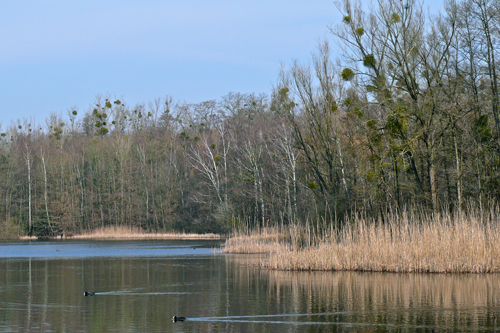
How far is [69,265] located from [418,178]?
43.8 feet

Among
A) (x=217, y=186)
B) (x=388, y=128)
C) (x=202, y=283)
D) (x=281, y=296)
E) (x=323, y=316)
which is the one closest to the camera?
(x=323, y=316)

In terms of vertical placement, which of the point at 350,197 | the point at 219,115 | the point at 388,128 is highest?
the point at 219,115

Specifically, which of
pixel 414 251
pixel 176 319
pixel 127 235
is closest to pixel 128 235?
pixel 127 235

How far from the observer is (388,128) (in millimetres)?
21422

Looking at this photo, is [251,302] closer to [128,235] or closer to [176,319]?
[176,319]

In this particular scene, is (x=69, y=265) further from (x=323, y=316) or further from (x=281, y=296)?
(x=323, y=316)

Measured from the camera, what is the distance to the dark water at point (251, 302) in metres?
9.52

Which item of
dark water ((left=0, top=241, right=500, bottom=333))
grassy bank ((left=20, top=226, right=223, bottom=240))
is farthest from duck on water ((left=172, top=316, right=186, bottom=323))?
grassy bank ((left=20, top=226, right=223, bottom=240))

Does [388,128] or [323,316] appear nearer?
[323,316]

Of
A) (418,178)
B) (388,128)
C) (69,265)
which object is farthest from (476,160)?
(69,265)

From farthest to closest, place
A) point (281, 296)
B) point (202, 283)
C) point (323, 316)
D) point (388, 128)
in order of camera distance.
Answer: point (388, 128)
point (202, 283)
point (281, 296)
point (323, 316)

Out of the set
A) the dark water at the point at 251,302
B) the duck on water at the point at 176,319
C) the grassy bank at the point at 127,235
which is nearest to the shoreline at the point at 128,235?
the grassy bank at the point at 127,235

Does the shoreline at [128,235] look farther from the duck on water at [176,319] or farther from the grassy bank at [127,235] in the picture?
the duck on water at [176,319]

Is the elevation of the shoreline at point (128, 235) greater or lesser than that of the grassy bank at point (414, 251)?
lesser
